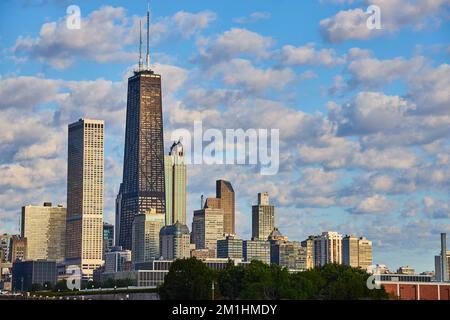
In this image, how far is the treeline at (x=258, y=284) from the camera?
8194 cm

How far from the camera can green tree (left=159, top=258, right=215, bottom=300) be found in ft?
264

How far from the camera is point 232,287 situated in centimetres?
9488

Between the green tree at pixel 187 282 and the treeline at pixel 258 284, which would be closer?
the green tree at pixel 187 282

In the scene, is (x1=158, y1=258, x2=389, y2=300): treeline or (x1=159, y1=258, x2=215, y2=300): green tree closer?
(x1=159, y1=258, x2=215, y2=300): green tree

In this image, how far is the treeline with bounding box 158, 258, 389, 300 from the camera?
8194cm

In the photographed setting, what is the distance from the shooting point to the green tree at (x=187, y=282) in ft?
264

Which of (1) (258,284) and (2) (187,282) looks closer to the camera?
(2) (187,282)

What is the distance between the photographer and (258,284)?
88625 millimetres

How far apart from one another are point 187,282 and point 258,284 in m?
6.72
